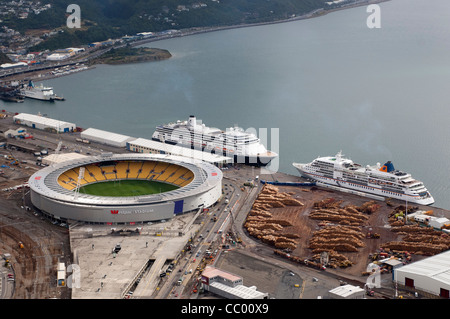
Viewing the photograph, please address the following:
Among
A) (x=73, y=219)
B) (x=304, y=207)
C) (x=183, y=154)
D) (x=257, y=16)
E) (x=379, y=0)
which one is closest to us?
(x=73, y=219)

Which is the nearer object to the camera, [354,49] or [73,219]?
[73,219]

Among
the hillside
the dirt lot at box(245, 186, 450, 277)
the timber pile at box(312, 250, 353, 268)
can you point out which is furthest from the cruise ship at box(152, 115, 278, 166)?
the hillside

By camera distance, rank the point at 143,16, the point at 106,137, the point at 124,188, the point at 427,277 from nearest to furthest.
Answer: the point at 427,277
the point at 124,188
the point at 106,137
the point at 143,16

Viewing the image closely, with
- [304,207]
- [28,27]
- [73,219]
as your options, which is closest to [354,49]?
[28,27]

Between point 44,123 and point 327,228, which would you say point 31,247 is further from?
point 44,123

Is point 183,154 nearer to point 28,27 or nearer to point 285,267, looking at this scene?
point 285,267

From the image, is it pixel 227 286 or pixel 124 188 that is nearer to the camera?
pixel 227 286

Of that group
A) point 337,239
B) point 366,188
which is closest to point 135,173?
point 366,188
